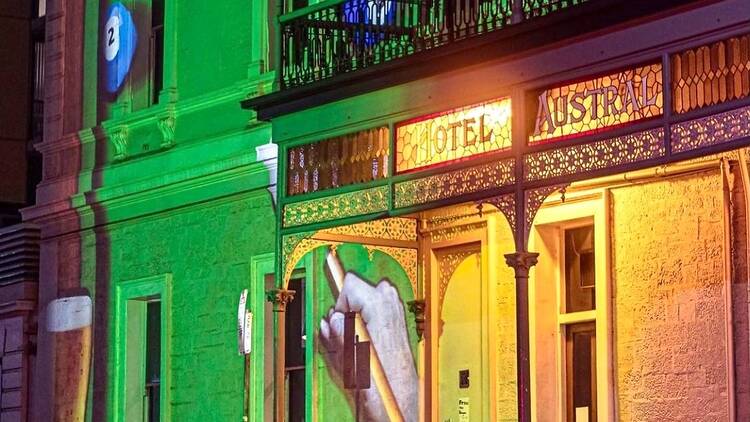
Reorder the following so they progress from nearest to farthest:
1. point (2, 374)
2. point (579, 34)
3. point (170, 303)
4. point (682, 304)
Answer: point (579, 34), point (682, 304), point (170, 303), point (2, 374)

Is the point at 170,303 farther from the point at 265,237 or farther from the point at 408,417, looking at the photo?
the point at 408,417

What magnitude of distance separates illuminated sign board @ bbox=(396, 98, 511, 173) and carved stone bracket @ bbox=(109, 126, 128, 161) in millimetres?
6951

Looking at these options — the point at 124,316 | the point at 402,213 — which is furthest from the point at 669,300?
the point at 124,316

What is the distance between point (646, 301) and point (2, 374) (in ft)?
37.6

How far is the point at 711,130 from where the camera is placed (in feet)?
38.6

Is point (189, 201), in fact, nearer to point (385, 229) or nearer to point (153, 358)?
point (153, 358)

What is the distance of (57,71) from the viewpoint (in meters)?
22.3

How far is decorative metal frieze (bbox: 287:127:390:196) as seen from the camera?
14711 millimetres

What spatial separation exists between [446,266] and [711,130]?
513cm

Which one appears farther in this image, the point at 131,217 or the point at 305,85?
the point at 131,217

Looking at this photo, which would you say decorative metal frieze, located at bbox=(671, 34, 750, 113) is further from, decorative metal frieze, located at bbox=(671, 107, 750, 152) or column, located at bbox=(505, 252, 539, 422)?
column, located at bbox=(505, 252, 539, 422)

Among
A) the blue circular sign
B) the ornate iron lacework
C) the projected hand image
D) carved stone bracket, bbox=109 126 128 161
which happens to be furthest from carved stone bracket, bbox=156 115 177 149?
the ornate iron lacework

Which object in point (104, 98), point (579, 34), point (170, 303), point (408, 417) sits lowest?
point (408, 417)

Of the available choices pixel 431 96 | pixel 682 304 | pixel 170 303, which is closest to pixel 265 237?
pixel 170 303
